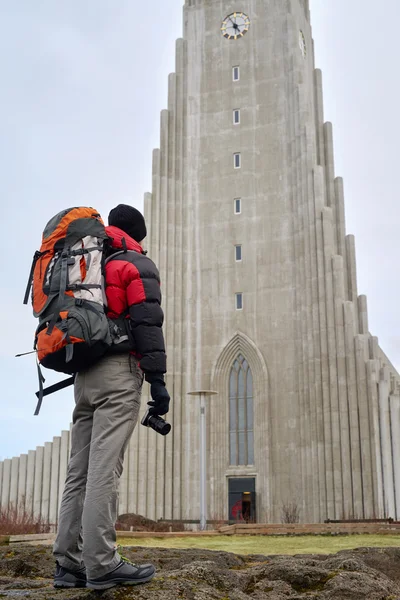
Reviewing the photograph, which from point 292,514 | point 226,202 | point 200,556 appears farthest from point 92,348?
point 226,202

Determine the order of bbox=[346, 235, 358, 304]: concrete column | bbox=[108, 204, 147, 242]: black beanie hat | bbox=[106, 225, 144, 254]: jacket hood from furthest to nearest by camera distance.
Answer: bbox=[346, 235, 358, 304]: concrete column → bbox=[108, 204, 147, 242]: black beanie hat → bbox=[106, 225, 144, 254]: jacket hood

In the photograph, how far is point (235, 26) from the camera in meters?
39.6

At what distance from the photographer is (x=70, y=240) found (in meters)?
4.87

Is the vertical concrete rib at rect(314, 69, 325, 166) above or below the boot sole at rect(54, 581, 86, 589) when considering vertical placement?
above

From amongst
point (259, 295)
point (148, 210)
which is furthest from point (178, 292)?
point (148, 210)

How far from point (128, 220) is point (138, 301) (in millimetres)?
817

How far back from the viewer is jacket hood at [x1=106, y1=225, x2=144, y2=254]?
510 cm

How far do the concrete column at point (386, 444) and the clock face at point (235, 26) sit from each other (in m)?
18.0

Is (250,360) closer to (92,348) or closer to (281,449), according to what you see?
(281,449)

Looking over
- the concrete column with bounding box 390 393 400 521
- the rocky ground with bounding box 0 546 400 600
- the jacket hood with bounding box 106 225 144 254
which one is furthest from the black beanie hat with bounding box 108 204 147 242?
the concrete column with bounding box 390 393 400 521

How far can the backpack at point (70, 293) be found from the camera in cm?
459

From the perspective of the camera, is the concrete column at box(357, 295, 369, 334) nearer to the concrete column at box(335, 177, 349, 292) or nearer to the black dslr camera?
the concrete column at box(335, 177, 349, 292)

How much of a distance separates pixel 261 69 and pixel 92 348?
118ft

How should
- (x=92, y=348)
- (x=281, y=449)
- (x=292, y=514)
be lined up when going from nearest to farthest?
(x=92, y=348) < (x=292, y=514) < (x=281, y=449)
